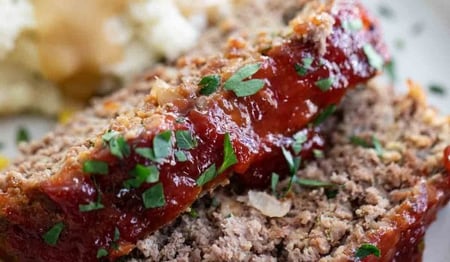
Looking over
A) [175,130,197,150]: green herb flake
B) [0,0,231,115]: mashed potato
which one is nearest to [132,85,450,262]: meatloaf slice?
[175,130,197,150]: green herb flake

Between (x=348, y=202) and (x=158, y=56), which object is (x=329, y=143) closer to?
(x=348, y=202)

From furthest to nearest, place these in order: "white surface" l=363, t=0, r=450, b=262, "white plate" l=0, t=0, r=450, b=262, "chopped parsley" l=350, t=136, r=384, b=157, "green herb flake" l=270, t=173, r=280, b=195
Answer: "white surface" l=363, t=0, r=450, b=262 < "white plate" l=0, t=0, r=450, b=262 < "chopped parsley" l=350, t=136, r=384, b=157 < "green herb flake" l=270, t=173, r=280, b=195

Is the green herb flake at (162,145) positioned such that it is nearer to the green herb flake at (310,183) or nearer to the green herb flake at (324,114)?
the green herb flake at (310,183)

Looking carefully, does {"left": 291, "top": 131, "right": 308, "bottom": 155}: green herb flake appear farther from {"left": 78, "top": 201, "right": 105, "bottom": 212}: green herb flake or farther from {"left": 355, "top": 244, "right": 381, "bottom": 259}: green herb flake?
{"left": 78, "top": 201, "right": 105, "bottom": 212}: green herb flake

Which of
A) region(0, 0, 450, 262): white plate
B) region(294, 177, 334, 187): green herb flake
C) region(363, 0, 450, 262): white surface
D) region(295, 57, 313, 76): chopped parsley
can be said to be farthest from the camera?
region(363, 0, 450, 262): white surface

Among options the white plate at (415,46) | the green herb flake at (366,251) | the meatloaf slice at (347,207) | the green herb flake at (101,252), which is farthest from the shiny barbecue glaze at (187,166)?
the white plate at (415,46)
